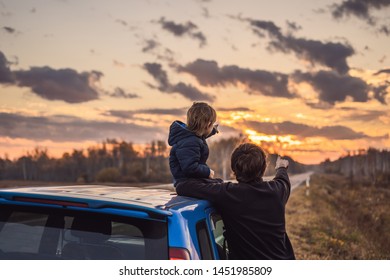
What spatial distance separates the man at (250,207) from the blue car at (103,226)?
0.21 m

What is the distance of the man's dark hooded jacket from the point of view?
3967 mm

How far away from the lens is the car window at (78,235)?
10.6 ft

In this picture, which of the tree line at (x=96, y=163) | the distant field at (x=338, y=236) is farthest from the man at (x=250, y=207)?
the tree line at (x=96, y=163)

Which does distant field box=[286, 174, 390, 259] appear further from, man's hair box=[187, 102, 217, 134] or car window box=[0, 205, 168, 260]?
car window box=[0, 205, 168, 260]

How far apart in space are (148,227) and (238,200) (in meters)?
0.96

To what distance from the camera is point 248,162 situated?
4090 millimetres

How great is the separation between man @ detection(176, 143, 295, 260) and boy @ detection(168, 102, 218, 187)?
0.54 metres

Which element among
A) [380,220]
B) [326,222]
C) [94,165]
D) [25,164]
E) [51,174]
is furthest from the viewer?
[94,165]

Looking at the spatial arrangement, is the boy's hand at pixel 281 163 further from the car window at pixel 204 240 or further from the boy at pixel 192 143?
the car window at pixel 204 240

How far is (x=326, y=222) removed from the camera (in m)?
22.7

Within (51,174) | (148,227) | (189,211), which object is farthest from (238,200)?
(51,174)

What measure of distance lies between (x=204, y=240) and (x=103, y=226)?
2.21 ft
